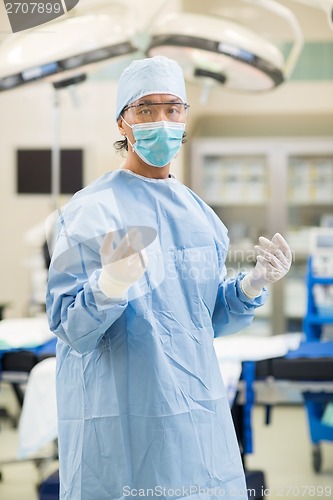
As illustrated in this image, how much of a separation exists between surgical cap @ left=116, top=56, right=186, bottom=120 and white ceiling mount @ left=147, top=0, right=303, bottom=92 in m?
1.45

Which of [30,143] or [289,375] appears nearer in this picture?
[289,375]

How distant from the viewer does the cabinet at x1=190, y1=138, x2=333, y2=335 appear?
490cm

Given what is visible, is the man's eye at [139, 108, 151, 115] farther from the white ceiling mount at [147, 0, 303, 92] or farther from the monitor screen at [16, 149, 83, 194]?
the monitor screen at [16, 149, 83, 194]

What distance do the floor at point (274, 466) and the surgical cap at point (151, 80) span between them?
5.31 ft

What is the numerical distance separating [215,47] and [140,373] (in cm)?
181

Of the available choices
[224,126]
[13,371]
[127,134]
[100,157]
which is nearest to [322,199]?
[224,126]

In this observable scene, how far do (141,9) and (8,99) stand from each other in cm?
120

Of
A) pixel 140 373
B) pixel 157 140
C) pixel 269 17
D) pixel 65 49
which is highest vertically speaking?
pixel 269 17

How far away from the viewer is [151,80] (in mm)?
1593

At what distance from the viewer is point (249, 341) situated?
2861mm

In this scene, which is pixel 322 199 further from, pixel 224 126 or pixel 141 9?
pixel 141 9

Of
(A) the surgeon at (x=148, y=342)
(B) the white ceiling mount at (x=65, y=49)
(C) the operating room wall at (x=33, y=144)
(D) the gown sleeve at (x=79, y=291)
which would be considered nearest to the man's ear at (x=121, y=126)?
(A) the surgeon at (x=148, y=342)

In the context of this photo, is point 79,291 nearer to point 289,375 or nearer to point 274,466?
point 289,375

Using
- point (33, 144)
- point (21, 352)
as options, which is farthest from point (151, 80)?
point (33, 144)
